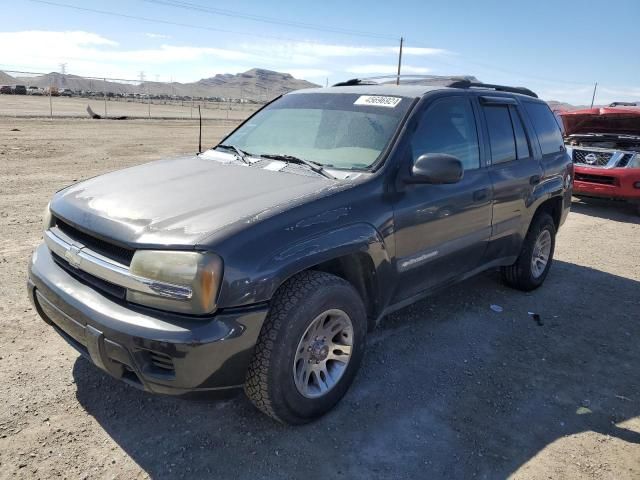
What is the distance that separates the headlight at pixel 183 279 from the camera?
7.61ft

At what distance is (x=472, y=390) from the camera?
133 inches

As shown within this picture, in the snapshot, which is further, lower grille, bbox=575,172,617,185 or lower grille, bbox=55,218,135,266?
lower grille, bbox=575,172,617,185

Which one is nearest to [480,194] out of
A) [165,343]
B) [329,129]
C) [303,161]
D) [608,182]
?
[329,129]

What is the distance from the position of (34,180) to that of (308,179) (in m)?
7.46

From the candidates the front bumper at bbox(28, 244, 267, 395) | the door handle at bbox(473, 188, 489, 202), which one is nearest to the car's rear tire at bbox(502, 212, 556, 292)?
the door handle at bbox(473, 188, 489, 202)

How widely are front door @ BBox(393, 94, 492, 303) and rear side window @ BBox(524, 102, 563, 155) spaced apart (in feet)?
4.13

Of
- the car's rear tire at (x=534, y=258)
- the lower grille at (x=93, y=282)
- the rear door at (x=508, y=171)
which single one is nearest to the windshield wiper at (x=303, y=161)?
the lower grille at (x=93, y=282)

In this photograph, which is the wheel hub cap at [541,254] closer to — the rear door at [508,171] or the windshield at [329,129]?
the rear door at [508,171]

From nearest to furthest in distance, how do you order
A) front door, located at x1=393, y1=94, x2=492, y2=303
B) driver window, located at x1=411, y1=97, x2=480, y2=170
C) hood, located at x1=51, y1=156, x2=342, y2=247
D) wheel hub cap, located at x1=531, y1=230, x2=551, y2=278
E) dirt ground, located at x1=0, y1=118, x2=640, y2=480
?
1. hood, located at x1=51, y1=156, x2=342, y2=247
2. dirt ground, located at x1=0, y1=118, x2=640, y2=480
3. front door, located at x1=393, y1=94, x2=492, y2=303
4. driver window, located at x1=411, y1=97, x2=480, y2=170
5. wheel hub cap, located at x1=531, y1=230, x2=551, y2=278

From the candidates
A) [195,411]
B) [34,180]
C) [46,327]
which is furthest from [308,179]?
[34,180]

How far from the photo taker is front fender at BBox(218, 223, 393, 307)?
94.3 inches

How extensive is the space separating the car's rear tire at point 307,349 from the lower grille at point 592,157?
8187 mm

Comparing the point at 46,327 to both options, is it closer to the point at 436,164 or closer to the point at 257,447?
the point at 257,447

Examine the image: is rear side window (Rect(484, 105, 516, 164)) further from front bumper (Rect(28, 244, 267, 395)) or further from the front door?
front bumper (Rect(28, 244, 267, 395))
